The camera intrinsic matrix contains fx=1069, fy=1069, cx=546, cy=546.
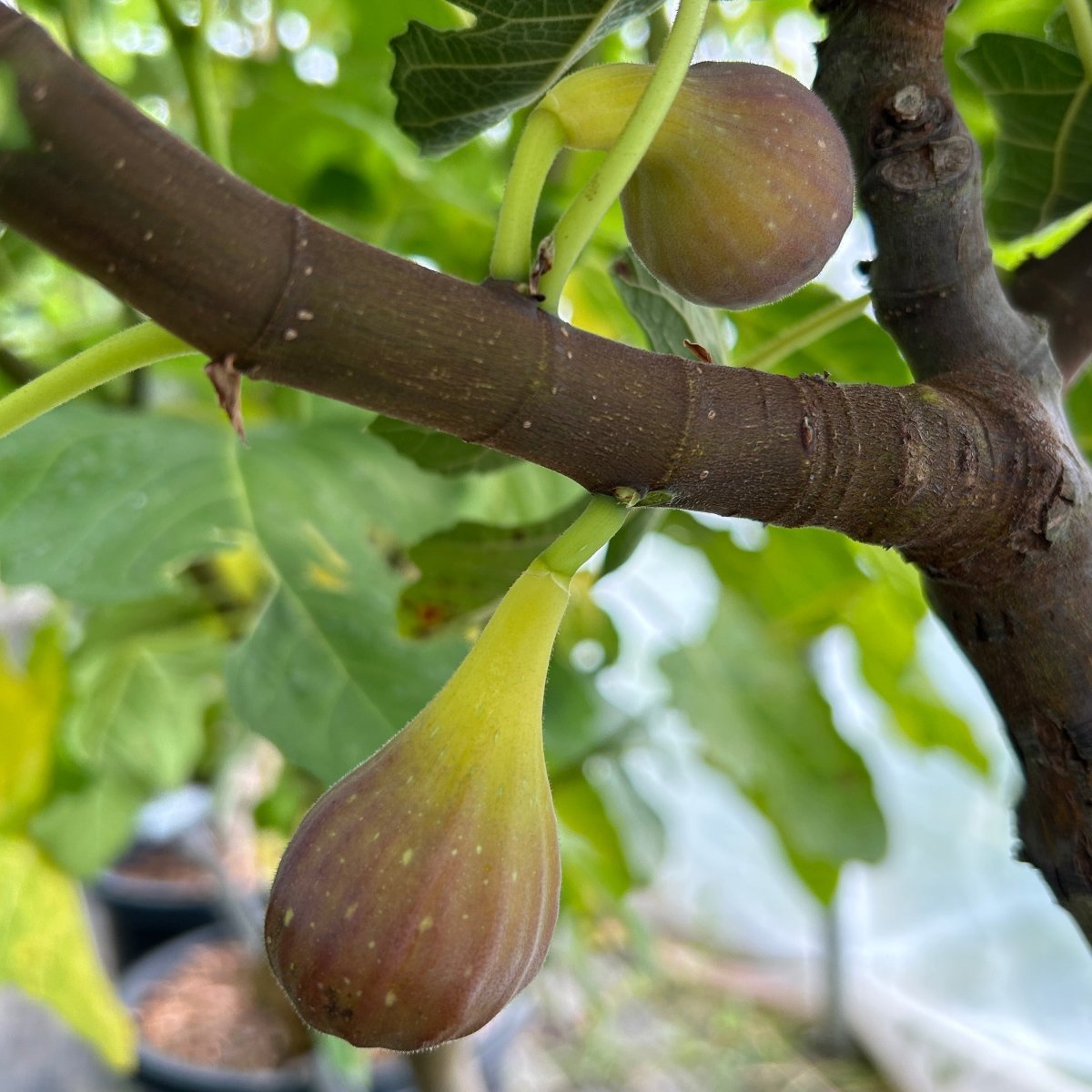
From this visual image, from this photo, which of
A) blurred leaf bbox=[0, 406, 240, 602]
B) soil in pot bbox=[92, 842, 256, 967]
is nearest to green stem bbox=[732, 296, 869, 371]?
blurred leaf bbox=[0, 406, 240, 602]

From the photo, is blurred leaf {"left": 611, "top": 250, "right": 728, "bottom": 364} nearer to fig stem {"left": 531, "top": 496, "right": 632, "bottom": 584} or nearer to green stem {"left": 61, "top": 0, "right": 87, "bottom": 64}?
fig stem {"left": 531, "top": 496, "right": 632, "bottom": 584}

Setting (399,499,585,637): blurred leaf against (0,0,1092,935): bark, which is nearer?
(0,0,1092,935): bark

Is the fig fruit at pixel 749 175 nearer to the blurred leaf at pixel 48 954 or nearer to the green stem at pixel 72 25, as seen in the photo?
the green stem at pixel 72 25

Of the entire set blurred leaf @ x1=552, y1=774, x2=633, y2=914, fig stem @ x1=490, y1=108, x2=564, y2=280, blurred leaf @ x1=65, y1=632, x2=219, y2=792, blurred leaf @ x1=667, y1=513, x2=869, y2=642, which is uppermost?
fig stem @ x1=490, y1=108, x2=564, y2=280

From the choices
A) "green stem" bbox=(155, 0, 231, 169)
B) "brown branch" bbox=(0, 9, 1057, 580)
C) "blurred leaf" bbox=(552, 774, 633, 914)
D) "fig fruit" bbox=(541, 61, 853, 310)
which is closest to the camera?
"brown branch" bbox=(0, 9, 1057, 580)

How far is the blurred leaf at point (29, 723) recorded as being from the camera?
1.01m

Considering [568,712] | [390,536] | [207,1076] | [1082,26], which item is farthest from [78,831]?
[1082,26]

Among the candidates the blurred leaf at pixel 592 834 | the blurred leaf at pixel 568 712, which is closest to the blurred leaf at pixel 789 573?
the blurred leaf at pixel 568 712

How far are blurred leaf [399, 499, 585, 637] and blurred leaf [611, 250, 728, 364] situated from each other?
0.10 m

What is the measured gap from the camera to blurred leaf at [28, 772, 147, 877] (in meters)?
1.09

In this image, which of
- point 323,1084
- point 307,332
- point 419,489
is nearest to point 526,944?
point 307,332

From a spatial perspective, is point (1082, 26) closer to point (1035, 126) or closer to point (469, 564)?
point (1035, 126)

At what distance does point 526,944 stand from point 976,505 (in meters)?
0.16

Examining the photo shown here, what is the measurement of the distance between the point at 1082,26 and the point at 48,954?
3.80ft
